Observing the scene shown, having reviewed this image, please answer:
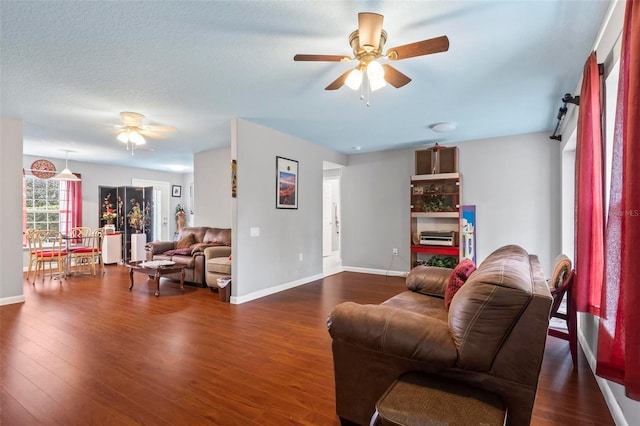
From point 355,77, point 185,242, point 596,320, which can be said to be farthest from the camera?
point 185,242

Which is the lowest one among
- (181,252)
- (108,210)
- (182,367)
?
(182,367)

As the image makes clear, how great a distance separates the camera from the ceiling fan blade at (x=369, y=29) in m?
1.83

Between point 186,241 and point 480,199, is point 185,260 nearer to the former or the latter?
point 186,241

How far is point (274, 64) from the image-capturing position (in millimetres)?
2727

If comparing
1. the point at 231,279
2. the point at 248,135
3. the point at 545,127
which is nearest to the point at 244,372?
the point at 231,279

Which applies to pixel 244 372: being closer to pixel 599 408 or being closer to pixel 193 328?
pixel 193 328

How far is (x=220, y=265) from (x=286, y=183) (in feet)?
5.41

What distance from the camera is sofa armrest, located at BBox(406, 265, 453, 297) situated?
2.85 m

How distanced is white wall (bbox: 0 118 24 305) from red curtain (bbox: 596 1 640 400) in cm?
606

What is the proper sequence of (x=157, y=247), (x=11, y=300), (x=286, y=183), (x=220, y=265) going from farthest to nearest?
(x=157, y=247)
(x=286, y=183)
(x=220, y=265)
(x=11, y=300)

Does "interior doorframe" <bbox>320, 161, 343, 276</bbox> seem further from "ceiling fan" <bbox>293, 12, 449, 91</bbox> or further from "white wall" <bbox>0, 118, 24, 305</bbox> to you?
"white wall" <bbox>0, 118, 24, 305</bbox>

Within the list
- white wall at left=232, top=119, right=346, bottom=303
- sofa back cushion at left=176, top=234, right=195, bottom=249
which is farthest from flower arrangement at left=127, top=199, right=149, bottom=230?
white wall at left=232, top=119, right=346, bottom=303

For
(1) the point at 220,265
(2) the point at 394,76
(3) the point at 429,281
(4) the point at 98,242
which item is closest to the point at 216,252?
(1) the point at 220,265

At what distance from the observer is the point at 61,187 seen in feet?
23.9
